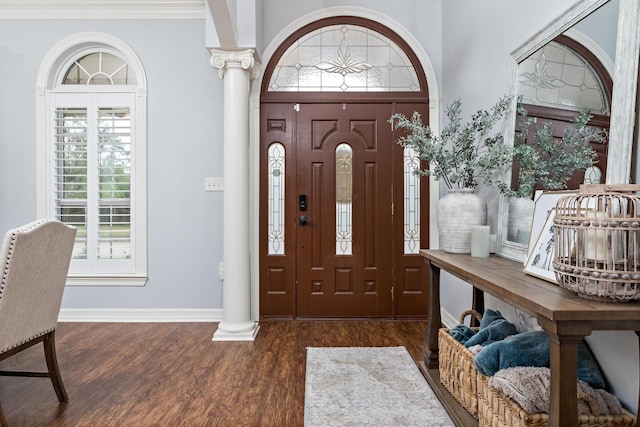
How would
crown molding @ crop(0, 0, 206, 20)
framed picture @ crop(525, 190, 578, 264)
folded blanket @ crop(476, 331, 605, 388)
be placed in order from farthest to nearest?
crown molding @ crop(0, 0, 206, 20) < framed picture @ crop(525, 190, 578, 264) < folded blanket @ crop(476, 331, 605, 388)

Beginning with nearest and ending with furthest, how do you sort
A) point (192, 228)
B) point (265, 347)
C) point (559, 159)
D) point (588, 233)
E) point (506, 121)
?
point (588, 233) → point (559, 159) → point (506, 121) → point (265, 347) → point (192, 228)

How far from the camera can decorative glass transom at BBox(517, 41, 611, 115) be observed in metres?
1.54

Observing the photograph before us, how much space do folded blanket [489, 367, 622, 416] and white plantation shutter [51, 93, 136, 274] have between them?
3270 millimetres

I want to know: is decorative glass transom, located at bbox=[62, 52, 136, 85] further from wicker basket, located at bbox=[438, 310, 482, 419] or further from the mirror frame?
the mirror frame

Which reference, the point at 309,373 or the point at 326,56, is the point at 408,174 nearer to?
the point at 326,56

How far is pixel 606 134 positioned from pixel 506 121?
798 millimetres

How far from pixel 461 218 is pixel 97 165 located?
10.5 feet

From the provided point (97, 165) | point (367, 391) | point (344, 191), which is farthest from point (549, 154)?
point (97, 165)

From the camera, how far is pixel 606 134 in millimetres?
1466

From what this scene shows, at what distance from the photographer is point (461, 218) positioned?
7.31ft

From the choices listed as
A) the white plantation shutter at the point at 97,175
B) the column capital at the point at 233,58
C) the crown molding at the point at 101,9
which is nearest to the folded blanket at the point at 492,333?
the column capital at the point at 233,58

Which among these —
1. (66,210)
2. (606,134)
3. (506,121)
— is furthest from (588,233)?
(66,210)

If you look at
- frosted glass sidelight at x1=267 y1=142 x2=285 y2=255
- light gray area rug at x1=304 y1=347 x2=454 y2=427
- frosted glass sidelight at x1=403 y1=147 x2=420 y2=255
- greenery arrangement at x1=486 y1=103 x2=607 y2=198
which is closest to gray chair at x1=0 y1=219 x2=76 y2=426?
light gray area rug at x1=304 y1=347 x2=454 y2=427

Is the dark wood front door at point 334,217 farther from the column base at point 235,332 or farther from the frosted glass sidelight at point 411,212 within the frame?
the column base at point 235,332
